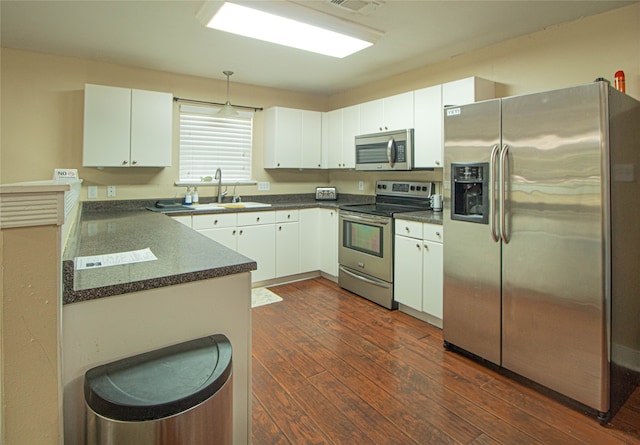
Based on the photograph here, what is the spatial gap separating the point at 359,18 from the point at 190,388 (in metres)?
2.53

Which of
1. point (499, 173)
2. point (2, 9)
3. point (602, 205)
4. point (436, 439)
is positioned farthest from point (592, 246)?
Result: point (2, 9)

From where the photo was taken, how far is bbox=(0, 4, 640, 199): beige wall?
8.27 feet

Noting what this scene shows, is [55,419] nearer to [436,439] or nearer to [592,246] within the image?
[436,439]

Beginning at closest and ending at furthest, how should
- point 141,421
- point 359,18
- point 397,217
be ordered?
point 141,421
point 359,18
point 397,217

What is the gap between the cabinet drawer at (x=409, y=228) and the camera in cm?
305

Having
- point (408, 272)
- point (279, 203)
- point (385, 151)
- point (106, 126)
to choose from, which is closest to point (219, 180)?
point (279, 203)

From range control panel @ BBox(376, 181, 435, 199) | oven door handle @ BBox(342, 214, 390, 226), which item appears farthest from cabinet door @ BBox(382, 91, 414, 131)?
oven door handle @ BBox(342, 214, 390, 226)

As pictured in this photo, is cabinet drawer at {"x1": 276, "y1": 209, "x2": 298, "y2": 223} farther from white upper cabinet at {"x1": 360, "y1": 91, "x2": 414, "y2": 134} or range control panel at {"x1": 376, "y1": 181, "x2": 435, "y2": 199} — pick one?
white upper cabinet at {"x1": 360, "y1": 91, "x2": 414, "y2": 134}

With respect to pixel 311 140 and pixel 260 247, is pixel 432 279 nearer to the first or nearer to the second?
pixel 260 247

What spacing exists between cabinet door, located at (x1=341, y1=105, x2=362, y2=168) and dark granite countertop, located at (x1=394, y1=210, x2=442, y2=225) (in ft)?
4.09

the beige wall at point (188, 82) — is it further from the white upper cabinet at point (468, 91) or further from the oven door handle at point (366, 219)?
the oven door handle at point (366, 219)

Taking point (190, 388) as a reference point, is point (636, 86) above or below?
above

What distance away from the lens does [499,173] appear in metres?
2.16

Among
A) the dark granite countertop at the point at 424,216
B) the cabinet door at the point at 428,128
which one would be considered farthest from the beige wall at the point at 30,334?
the cabinet door at the point at 428,128
